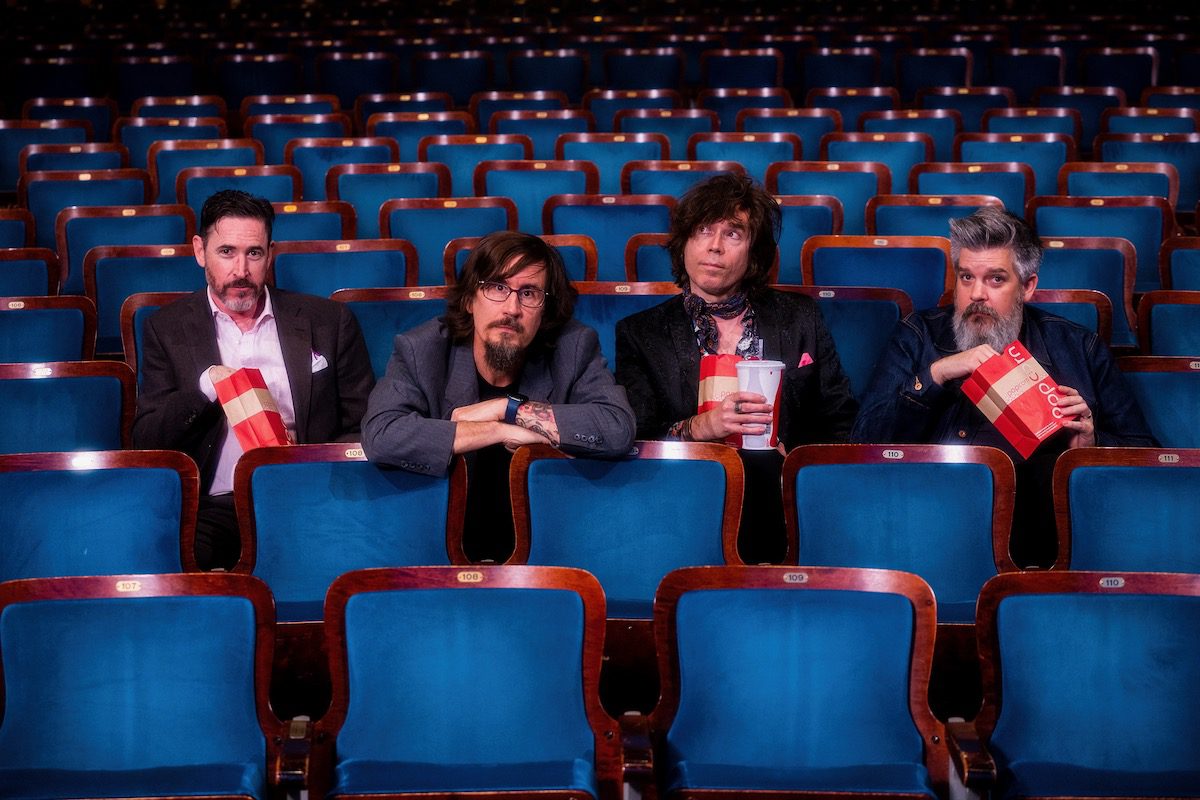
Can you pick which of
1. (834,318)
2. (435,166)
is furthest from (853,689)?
(435,166)

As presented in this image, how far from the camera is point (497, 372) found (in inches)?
54.6

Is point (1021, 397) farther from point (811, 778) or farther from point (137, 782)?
point (137, 782)

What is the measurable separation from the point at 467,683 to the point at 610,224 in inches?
51.7

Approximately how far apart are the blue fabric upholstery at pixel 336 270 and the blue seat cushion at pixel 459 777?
3.57ft

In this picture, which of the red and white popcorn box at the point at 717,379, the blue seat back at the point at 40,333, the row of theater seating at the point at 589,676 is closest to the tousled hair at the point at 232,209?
the blue seat back at the point at 40,333

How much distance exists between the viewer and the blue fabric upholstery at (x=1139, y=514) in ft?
4.05

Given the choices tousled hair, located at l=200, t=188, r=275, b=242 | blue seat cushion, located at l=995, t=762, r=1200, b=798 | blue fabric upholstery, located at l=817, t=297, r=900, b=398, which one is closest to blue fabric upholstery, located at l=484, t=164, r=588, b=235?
blue fabric upholstery, located at l=817, t=297, r=900, b=398

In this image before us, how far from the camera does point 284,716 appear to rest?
114 centimetres

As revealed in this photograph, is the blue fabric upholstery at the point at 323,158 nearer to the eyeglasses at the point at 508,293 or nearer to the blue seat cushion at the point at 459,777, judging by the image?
the eyeglasses at the point at 508,293

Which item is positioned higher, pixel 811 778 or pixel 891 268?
pixel 891 268

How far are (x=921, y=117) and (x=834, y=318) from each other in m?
1.34

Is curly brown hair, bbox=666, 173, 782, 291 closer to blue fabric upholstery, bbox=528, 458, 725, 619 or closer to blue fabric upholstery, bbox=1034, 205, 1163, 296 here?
blue fabric upholstery, bbox=528, 458, 725, 619

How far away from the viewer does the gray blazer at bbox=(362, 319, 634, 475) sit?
1243 millimetres

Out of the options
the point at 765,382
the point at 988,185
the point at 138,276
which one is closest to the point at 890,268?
the point at 988,185
